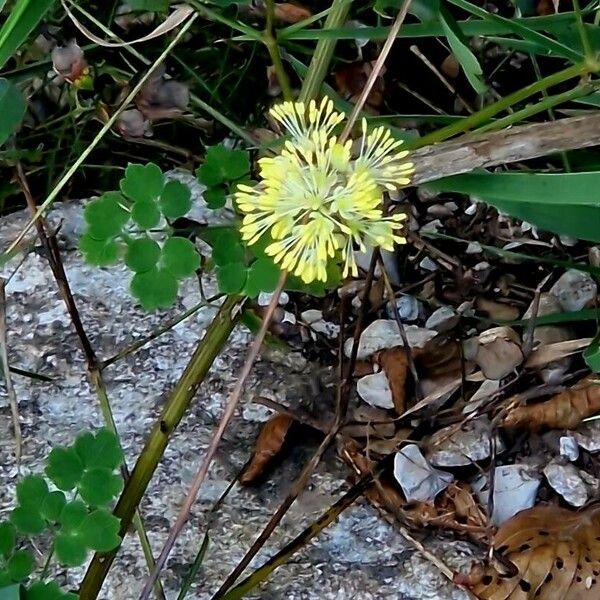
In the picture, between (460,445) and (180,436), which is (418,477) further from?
(180,436)

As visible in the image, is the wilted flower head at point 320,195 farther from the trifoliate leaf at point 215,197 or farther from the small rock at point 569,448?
the small rock at point 569,448

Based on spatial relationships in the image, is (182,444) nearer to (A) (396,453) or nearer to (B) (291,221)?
(A) (396,453)

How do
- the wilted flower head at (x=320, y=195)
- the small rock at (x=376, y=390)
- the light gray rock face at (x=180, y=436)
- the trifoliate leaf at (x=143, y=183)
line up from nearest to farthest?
the wilted flower head at (x=320, y=195)
the trifoliate leaf at (x=143, y=183)
the light gray rock face at (x=180, y=436)
the small rock at (x=376, y=390)

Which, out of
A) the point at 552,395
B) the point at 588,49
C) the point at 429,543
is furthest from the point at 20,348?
the point at 588,49

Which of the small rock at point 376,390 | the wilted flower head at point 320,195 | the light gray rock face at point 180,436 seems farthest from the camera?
the small rock at point 376,390

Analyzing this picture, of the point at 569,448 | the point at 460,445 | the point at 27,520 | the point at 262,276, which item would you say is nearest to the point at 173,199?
the point at 262,276

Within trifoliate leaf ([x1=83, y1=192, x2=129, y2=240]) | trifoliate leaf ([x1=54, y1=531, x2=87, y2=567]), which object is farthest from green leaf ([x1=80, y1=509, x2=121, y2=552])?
trifoliate leaf ([x1=83, y1=192, x2=129, y2=240])

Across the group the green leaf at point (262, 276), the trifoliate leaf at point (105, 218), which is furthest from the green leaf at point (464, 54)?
the trifoliate leaf at point (105, 218)

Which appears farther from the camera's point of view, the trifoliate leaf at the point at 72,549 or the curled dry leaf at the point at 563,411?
the curled dry leaf at the point at 563,411
